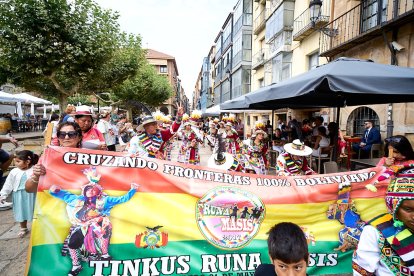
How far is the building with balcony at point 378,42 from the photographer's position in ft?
24.1

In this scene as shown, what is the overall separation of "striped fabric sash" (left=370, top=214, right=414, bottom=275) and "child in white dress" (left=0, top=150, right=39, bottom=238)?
4.65 meters

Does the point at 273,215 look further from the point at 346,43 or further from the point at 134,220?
the point at 346,43

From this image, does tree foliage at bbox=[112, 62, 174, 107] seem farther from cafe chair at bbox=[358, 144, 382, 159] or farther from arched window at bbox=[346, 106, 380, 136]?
cafe chair at bbox=[358, 144, 382, 159]

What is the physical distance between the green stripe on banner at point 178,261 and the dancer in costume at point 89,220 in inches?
2.7

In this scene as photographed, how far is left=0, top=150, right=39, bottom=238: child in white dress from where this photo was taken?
392cm

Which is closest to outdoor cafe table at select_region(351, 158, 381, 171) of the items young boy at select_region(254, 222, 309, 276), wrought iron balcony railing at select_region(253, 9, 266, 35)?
young boy at select_region(254, 222, 309, 276)

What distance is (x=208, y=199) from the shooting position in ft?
8.67

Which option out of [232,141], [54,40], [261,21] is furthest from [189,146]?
[261,21]

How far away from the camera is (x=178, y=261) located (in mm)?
2395

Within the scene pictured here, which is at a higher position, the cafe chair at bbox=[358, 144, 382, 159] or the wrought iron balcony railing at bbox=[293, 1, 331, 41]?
the wrought iron balcony railing at bbox=[293, 1, 331, 41]

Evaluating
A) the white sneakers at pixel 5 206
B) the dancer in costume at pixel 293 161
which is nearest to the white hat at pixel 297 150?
the dancer in costume at pixel 293 161

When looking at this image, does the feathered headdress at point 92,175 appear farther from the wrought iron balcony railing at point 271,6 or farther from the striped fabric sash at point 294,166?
the wrought iron balcony railing at point 271,6

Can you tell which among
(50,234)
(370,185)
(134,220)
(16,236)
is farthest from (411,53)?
(16,236)

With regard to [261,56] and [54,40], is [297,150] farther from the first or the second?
[261,56]
